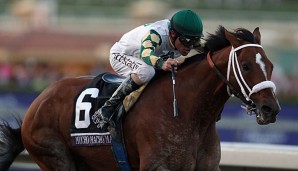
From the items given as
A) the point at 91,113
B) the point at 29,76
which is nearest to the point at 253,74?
the point at 91,113

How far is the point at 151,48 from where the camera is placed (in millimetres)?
6035

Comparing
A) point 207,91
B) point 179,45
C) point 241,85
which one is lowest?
point 207,91

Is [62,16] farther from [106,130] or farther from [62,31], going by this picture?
[106,130]

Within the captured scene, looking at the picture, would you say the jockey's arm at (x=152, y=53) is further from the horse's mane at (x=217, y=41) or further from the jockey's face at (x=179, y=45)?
the horse's mane at (x=217, y=41)

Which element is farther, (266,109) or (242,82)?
(242,82)

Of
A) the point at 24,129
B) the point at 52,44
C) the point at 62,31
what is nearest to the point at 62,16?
the point at 62,31

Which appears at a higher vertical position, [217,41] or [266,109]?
[217,41]

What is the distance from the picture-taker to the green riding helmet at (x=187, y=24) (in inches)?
238

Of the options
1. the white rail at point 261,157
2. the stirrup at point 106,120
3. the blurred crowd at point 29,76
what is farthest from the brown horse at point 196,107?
the blurred crowd at point 29,76

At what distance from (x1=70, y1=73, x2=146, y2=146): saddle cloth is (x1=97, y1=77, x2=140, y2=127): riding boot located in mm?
62

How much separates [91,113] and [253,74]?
142 centimetres

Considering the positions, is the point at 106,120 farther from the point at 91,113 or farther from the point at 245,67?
the point at 245,67

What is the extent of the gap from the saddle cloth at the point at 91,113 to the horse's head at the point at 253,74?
0.80 m

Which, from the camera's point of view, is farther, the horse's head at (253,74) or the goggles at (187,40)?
the goggles at (187,40)
